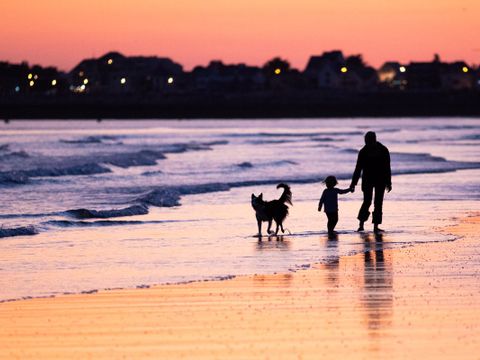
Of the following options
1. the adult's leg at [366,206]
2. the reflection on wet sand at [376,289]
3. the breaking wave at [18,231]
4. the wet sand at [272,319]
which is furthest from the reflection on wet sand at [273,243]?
the breaking wave at [18,231]

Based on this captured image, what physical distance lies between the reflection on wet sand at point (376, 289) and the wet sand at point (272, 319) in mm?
11

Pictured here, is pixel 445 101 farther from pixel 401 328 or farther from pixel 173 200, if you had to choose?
pixel 401 328

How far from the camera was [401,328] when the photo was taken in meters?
9.20

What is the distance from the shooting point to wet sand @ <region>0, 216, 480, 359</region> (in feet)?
27.9

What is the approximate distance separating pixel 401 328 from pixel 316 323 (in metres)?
0.70

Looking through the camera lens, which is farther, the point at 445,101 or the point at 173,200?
the point at 445,101

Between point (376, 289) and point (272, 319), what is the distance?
1832 millimetres

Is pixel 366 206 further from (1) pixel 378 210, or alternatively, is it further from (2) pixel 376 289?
(2) pixel 376 289

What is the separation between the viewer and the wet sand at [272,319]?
852 cm

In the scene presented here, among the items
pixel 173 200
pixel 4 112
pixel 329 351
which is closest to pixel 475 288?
pixel 329 351

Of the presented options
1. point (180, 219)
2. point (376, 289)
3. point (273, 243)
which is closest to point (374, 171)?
point (273, 243)

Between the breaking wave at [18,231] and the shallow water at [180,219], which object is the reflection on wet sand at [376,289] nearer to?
the shallow water at [180,219]

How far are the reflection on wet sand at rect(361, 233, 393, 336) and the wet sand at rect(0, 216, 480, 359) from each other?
0.01 m

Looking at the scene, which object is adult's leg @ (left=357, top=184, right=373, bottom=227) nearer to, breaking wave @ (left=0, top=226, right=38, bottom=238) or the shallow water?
the shallow water
